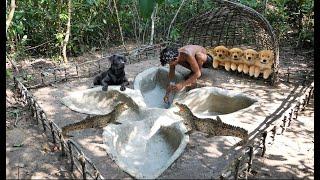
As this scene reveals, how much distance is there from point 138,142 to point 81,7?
228 inches

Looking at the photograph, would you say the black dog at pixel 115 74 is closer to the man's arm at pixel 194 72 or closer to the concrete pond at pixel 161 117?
the concrete pond at pixel 161 117

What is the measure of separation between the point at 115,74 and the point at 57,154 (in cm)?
220

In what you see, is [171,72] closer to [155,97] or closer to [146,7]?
[155,97]

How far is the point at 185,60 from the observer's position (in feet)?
24.7

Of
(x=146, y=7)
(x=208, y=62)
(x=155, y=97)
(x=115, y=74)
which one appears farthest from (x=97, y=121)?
(x=146, y=7)

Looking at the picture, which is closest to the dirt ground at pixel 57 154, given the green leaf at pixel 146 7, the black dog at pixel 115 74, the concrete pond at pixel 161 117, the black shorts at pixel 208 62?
the concrete pond at pixel 161 117

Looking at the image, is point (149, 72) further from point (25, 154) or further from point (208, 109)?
→ point (25, 154)

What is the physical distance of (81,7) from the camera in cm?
1045

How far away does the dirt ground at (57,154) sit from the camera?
5004 mm

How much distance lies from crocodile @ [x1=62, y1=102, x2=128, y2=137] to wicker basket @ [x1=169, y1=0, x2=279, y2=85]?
342 centimetres

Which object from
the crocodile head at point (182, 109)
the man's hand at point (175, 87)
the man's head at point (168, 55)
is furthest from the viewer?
the man's hand at point (175, 87)

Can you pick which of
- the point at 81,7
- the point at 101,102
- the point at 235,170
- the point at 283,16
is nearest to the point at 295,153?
the point at 235,170

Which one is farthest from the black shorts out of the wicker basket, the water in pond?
the water in pond

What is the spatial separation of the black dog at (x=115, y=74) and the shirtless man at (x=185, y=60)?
2.68ft
